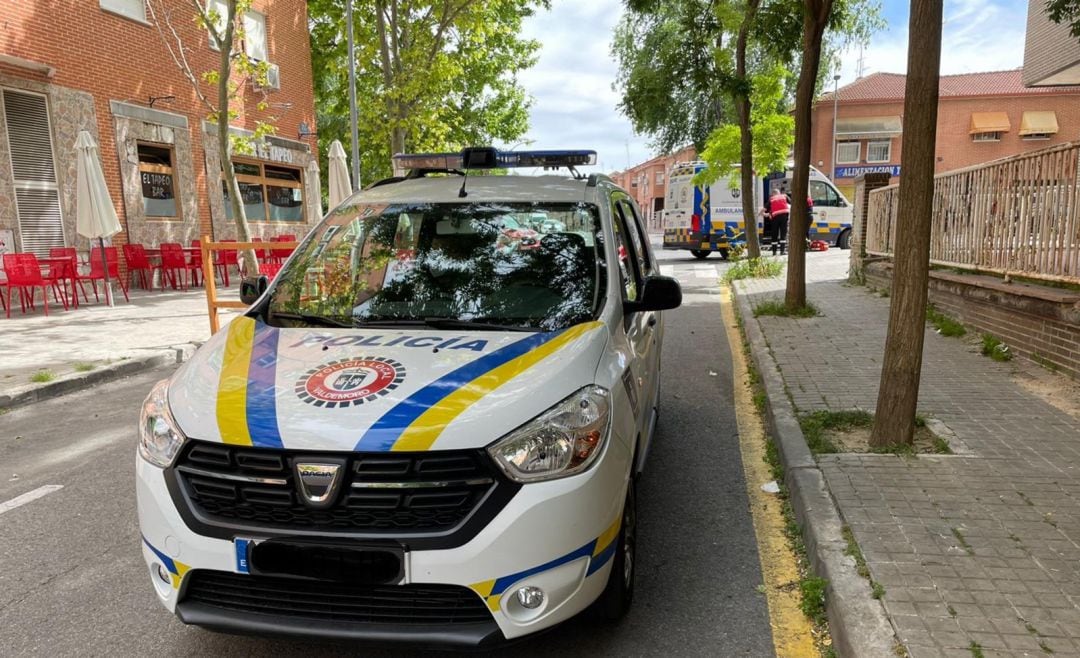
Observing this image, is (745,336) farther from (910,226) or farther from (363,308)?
(363,308)

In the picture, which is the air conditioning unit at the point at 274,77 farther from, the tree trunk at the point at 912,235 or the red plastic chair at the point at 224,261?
the tree trunk at the point at 912,235

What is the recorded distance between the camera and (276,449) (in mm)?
2357

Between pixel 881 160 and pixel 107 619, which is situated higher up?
pixel 881 160

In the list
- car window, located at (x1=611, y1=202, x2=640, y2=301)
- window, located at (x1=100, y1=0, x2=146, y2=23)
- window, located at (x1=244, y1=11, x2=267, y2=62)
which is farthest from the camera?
window, located at (x1=244, y1=11, x2=267, y2=62)

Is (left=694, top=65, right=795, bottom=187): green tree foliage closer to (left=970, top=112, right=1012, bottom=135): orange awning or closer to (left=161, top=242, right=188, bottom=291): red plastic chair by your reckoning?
(left=161, top=242, right=188, bottom=291): red plastic chair

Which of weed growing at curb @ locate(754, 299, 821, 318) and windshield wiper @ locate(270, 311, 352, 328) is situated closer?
windshield wiper @ locate(270, 311, 352, 328)

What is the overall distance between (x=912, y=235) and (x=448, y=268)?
2803 mm

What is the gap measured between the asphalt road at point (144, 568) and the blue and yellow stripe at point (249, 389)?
97 centimetres

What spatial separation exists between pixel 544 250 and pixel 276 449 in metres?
1.72

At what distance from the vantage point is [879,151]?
4331 cm

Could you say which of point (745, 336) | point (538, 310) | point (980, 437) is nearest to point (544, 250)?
point (538, 310)

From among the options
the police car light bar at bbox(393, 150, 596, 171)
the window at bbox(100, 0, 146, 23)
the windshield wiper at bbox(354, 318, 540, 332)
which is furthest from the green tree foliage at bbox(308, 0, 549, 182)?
the windshield wiper at bbox(354, 318, 540, 332)

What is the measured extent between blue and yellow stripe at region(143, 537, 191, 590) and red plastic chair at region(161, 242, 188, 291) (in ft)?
46.7

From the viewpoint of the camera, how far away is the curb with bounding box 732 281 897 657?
2.63m
